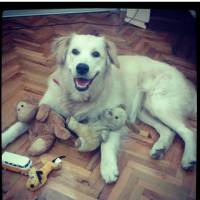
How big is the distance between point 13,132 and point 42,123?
16 cm

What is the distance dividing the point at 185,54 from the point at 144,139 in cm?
32

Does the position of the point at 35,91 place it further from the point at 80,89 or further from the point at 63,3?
the point at 63,3

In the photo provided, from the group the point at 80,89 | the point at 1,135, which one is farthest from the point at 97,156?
the point at 1,135

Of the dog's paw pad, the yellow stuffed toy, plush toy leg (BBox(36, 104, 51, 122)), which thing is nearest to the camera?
→ the yellow stuffed toy

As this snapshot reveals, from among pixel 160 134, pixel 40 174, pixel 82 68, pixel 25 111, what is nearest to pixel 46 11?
pixel 82 68

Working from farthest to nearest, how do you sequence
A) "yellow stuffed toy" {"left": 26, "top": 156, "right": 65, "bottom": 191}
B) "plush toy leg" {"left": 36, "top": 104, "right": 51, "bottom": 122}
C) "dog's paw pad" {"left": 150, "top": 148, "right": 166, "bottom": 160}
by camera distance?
"plush toy leg" {"left": 36, "top": 104, "right": 51, "bottom": 122} < "dog's paw pad" {"left": 150, "top": 148, "right": 166, "bottom": 160} < "yellow stuffed toy" {"left": 26, "top": 156, "right": 65, "bottom": 191}

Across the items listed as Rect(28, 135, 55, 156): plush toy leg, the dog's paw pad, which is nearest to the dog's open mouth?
Rect(28, 135, 55, 156): plush toy leg

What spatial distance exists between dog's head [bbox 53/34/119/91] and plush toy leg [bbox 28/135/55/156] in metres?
0.23

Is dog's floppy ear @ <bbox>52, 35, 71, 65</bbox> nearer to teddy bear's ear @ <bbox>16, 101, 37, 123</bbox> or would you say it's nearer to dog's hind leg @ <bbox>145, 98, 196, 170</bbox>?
teddy bear's ear @ <bbox>16, 101, 37, 123</bbox>

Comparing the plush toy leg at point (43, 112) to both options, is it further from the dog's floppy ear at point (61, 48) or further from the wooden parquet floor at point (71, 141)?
the dog's floppy ear at point (61, 48)

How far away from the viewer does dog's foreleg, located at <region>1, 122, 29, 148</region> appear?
788mm

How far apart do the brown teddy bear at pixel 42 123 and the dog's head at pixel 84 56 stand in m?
0.14

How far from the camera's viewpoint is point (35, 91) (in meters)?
1.01

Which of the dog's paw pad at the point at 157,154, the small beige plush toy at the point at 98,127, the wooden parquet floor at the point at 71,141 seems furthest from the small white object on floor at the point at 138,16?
the dog's paw pad at the point at 157,154
